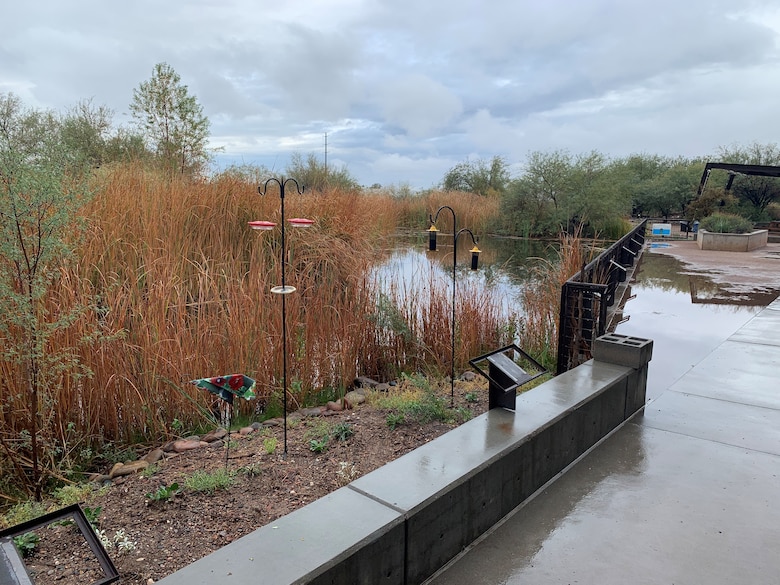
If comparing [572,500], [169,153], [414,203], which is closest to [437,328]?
[572,500]

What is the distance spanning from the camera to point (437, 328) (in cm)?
562

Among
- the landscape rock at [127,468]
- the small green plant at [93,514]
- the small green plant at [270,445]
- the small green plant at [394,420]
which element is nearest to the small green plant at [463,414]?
the small green plant at [394,420]

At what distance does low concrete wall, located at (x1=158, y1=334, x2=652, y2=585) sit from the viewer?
1.84 m

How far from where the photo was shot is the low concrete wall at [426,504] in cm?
184

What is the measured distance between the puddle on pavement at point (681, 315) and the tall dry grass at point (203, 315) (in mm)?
1699

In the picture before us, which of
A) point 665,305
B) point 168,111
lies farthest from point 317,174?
point 665,305

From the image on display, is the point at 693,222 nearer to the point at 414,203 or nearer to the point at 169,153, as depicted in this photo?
the point at 414,203

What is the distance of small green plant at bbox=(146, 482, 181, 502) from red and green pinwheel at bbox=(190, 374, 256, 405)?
466mm

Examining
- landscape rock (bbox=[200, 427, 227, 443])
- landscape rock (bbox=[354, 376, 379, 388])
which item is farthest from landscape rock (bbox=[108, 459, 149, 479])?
landscape rock (bbox=[354, 376, 379, 388])

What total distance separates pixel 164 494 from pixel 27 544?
0.57 metres

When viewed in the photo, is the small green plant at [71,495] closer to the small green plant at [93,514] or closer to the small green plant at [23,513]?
the small green plant at [23,513]

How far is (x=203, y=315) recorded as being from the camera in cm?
430

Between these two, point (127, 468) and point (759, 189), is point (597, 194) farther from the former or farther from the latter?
point (127, 468)

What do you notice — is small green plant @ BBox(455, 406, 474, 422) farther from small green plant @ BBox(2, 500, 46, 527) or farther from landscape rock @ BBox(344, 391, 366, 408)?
small green plant @ BBox(2, 500, 46, 527)
